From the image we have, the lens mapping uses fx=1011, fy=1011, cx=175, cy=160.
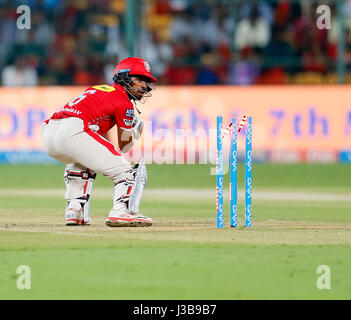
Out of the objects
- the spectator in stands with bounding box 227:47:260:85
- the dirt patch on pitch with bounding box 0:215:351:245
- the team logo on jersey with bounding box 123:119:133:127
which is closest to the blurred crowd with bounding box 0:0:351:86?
the spectator in stands with bounding box 227:47:260:85

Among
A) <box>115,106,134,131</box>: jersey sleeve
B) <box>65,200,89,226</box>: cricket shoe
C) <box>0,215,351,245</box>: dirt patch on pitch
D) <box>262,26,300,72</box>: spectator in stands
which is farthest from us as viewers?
<box>262,26,300,72</box>: spectator in stands

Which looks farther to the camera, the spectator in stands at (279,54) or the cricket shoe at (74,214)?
the spectator in stands at (279,54)

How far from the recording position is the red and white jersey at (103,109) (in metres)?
11.2

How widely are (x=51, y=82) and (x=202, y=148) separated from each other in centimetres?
527

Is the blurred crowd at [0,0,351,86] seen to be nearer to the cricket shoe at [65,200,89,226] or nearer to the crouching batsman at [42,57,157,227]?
the crouching batsman at [42,57,157,227]

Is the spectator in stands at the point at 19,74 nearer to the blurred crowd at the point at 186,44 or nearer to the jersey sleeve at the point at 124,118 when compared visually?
the blurred crowd at the point at 186,44

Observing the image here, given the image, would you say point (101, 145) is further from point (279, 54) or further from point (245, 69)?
point (279, 54)

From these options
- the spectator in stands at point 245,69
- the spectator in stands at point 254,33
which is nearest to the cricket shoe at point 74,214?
the spectator in stands at point 245,69

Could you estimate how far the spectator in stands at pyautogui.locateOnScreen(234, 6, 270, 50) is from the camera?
82.8ft

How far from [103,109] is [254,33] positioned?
47.6 ft

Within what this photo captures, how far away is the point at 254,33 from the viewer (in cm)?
2527

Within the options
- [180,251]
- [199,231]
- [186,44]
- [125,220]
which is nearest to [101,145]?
[125,220]

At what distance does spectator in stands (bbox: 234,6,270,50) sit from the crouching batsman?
1394 centimetres

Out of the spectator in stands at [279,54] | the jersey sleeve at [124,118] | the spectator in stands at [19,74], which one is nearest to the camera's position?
the jersey sleeve at [124,118]
